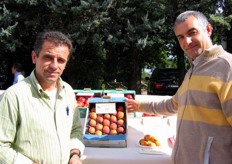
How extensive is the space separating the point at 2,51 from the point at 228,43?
296 inches

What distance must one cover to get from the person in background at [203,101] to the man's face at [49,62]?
697mm

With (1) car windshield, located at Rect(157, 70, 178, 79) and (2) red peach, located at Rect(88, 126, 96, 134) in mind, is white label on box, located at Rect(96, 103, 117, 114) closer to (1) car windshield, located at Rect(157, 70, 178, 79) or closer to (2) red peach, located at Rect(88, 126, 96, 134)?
(2) red peach, located at Rect(88, 126, 96, 134)

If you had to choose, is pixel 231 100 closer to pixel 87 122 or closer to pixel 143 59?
pixel 87 122

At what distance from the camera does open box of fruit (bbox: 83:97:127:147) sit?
2104 millimetres

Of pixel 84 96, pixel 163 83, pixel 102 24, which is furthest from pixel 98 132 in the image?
pixel 163 83

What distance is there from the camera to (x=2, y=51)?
9.20 metres

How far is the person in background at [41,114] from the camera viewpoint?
1.40 metres

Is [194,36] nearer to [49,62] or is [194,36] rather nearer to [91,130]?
[49,62]

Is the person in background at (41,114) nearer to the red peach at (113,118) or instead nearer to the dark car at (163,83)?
the red peach at (113,118)

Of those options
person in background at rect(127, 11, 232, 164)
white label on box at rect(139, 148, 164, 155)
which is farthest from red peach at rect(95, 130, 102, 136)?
person in background at rect(127, 11, 232, 164)

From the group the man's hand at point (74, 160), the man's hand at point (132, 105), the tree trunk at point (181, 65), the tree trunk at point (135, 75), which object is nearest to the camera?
the man's hand at point (74, 160)

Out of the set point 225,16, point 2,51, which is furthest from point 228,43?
point 2,51

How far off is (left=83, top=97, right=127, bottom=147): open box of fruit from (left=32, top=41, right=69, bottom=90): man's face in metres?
0.71

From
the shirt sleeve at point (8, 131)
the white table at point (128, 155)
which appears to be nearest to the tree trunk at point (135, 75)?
the white table at point (128, 155)
